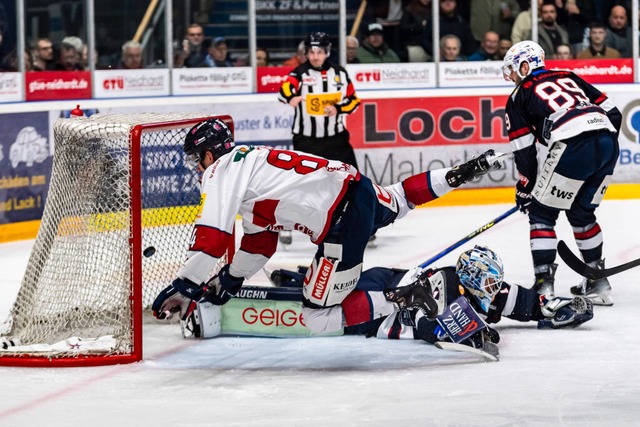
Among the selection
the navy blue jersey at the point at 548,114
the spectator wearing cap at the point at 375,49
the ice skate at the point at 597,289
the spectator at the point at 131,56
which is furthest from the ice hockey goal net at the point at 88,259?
the spectator wearing cap at the point at 375,49

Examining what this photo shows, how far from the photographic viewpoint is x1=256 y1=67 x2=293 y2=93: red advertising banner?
29.7 ft

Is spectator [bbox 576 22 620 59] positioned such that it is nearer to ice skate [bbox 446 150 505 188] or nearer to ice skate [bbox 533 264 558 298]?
ice skate [bbox 533 264 558 298]

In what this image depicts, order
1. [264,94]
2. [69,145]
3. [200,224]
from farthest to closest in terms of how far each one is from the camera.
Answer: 1. [264,94]
2. [69,145]
3. [200,224]

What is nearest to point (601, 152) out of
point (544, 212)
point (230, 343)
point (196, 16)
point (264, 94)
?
point (544, 212)

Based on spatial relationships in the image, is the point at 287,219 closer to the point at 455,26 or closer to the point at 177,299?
the point at 177,299

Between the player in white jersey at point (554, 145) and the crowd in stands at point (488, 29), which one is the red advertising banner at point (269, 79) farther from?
the player in white jersey at point (554, 145)

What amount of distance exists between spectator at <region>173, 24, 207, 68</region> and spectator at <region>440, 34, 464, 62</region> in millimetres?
1746

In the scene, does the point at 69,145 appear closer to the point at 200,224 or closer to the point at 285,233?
the point at 200,224

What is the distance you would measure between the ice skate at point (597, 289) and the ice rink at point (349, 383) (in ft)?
0.34

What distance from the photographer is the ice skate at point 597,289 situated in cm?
551

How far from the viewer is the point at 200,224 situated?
4180 mm

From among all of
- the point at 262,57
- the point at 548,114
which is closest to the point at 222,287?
the point at 548,114

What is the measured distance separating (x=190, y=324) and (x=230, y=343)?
0.18m

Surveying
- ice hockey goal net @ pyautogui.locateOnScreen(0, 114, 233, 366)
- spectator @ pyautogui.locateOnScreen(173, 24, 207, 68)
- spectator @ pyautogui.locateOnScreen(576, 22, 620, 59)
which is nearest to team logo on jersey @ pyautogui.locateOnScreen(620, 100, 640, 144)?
spectator @ pyautogui.locateOnScreen(576, 22, 620, 59)
